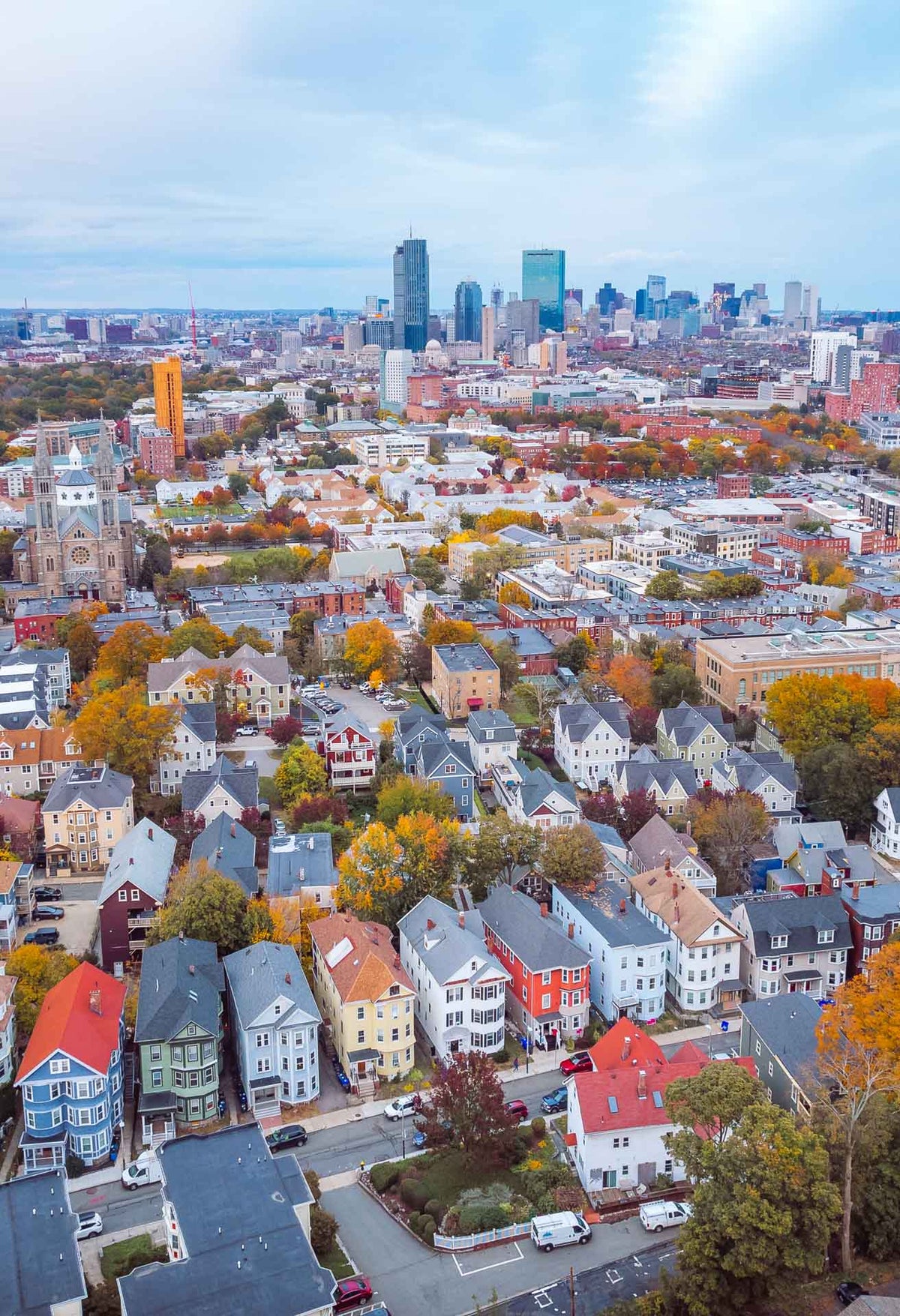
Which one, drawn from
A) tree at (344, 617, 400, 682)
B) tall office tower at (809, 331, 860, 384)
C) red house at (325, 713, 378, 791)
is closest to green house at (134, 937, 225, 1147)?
red house at (325, 713, 378, 791)

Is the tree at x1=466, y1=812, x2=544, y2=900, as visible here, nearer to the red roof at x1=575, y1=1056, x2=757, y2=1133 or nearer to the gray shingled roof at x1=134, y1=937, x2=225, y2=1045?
the gray shingled roof at x1=134, y1=937, x2=225, y2=1045

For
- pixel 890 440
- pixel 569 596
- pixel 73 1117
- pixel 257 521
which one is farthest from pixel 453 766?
pixel 890 440

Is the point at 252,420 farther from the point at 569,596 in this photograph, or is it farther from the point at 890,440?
the point at 569,596

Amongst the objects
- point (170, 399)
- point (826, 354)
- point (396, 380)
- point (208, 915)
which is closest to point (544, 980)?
point (208, 915)

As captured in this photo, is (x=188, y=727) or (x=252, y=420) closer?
(x=188, y=727)

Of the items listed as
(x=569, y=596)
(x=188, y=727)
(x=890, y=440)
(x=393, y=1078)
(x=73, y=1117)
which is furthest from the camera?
(x=890, y=440)

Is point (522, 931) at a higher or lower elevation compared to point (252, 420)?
lower

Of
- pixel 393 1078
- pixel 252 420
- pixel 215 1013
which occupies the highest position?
pixel 252 420
